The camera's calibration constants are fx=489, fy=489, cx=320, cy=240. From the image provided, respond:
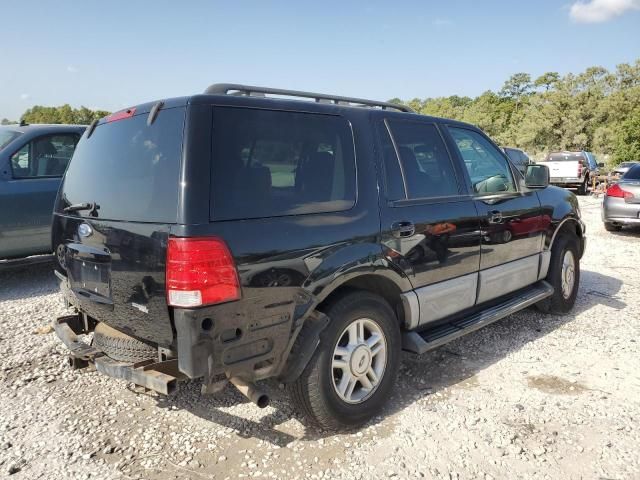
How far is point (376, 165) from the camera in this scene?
3248mm

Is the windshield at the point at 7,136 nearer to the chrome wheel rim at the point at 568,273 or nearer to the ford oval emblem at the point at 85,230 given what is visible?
the ford oval emblem at the point at 85,230

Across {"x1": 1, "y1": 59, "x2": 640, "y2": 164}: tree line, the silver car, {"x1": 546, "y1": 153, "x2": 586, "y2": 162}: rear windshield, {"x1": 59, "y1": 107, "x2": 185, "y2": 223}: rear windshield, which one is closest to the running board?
{"x1": 59, "y1": 107, "x2": 185, "y2": 223}: rear windshield

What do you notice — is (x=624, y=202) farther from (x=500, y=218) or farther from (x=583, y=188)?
(x=583, y=188)

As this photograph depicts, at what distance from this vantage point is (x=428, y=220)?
3.46 m

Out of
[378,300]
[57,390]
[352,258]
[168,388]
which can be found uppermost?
[352,258]

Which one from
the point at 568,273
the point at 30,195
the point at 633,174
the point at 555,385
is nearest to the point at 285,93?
the point at 555,385

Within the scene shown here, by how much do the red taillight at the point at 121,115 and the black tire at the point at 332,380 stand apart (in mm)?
1663

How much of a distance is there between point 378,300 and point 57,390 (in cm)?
245

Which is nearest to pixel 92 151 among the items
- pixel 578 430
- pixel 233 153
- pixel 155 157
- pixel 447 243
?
pixel 155 157

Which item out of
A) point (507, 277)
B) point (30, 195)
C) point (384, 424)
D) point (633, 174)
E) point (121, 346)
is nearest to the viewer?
point (121, 346)

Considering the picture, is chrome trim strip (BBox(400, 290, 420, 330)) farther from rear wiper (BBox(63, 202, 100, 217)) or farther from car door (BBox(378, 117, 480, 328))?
rear wiper (BBox(63, 202, 100, 217))

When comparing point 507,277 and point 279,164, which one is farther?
point 507,277

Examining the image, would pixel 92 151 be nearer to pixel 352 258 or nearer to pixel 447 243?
pixel 352 258

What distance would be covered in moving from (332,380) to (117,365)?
121 cm
